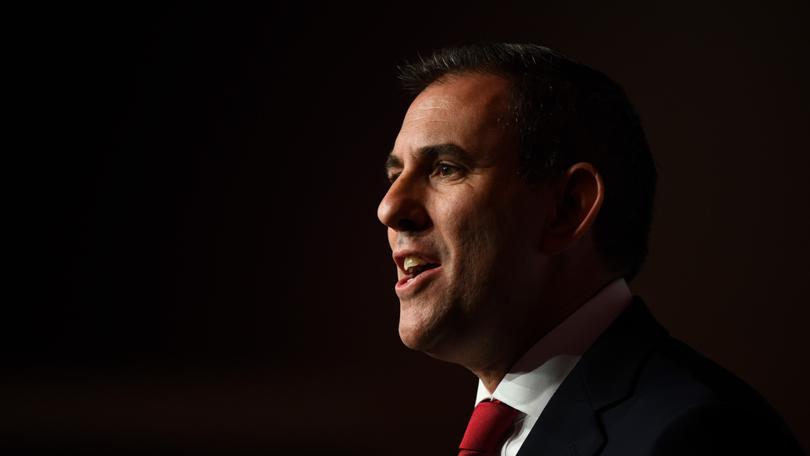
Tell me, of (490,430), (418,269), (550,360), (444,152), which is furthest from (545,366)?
(444,152)

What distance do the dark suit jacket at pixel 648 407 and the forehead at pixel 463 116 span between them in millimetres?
331

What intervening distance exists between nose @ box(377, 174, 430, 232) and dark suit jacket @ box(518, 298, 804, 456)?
1.00 feet

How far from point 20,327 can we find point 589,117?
99.3 inches

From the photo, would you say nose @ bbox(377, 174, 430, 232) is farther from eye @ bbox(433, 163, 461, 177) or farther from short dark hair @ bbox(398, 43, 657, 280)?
short dark hair @ bbox(398, 43, 657, 280)

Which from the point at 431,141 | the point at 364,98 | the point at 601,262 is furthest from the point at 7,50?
the point at 601,262

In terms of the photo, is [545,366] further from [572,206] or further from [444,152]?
[444,152]

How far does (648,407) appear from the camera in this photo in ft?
3.43

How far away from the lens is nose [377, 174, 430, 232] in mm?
1210

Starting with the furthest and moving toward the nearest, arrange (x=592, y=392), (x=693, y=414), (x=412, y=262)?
(x=412, y=262)
(x=592, y=392)
(x=693, y=414)

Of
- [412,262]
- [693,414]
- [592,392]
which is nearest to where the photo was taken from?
[693,414]

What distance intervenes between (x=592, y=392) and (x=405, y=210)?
1.19ft

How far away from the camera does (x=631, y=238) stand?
1.30 metres

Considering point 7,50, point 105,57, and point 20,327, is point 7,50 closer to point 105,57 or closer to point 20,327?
point 105,57

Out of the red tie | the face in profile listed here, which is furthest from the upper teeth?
the red tie
